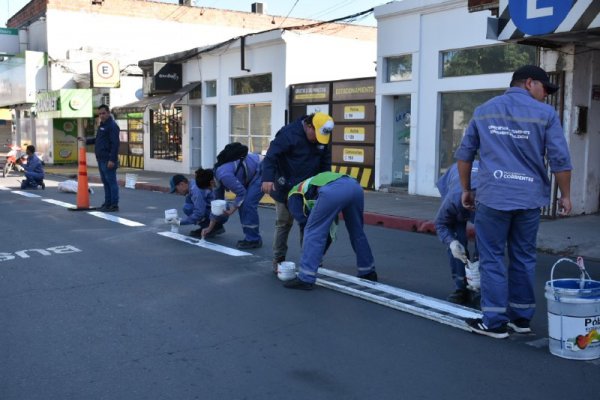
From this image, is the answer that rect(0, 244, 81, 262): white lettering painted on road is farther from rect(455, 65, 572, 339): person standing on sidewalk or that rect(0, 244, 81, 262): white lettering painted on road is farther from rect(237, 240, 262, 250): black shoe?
rect(455, 65, 572, 339): person standing on sidewalk

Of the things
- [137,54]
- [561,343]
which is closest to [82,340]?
[561,343]

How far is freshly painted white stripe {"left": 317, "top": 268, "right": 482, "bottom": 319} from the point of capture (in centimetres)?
546

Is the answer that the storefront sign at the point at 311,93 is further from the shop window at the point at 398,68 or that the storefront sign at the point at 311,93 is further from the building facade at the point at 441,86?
the shop window at the point at 398,68

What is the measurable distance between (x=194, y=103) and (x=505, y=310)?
19.7 m

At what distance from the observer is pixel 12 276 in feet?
23.2

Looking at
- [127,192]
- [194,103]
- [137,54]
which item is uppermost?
[137,54]

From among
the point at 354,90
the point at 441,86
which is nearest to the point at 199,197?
the point at 441,86

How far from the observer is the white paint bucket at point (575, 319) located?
429cm

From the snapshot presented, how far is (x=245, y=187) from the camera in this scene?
8492 mm

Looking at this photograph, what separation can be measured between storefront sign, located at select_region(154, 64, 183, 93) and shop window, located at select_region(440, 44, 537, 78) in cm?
1227

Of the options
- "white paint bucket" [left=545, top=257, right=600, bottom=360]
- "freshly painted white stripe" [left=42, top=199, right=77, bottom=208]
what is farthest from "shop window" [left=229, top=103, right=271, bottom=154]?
"white paint bucket" [left=545, top=257, right=600, bottom=360]

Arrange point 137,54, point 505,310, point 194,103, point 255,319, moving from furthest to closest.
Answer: point 137,54 < point 194,103 < point 255,319 < point 505,310

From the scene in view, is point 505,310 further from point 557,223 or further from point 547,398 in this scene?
point 557,223

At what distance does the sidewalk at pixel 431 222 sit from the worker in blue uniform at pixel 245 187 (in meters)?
3.35
